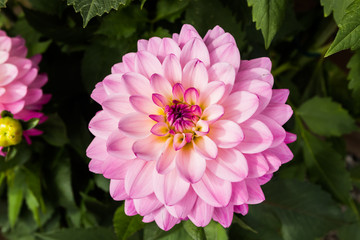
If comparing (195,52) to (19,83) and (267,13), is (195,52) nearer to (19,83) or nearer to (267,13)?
(267,13)

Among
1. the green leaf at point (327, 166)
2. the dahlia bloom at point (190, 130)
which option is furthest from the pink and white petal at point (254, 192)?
the green leaf at point (327, 166)

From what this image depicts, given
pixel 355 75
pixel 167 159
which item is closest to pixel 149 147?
pixel 167 159

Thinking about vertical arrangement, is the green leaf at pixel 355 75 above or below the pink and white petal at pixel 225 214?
above

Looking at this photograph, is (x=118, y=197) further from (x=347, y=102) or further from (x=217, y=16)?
(x=347, y=102)

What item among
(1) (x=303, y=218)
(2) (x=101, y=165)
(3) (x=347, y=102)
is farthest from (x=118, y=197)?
(3) (x=347, y=102)

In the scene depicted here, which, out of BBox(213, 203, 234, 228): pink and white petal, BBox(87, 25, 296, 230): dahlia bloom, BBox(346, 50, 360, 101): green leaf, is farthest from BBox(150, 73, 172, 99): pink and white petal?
BBox(346, 50, 360, 101): green leaf

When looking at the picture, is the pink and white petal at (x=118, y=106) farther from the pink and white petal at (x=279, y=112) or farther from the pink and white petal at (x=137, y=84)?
the pink and white petal at (x=279, y=112)
